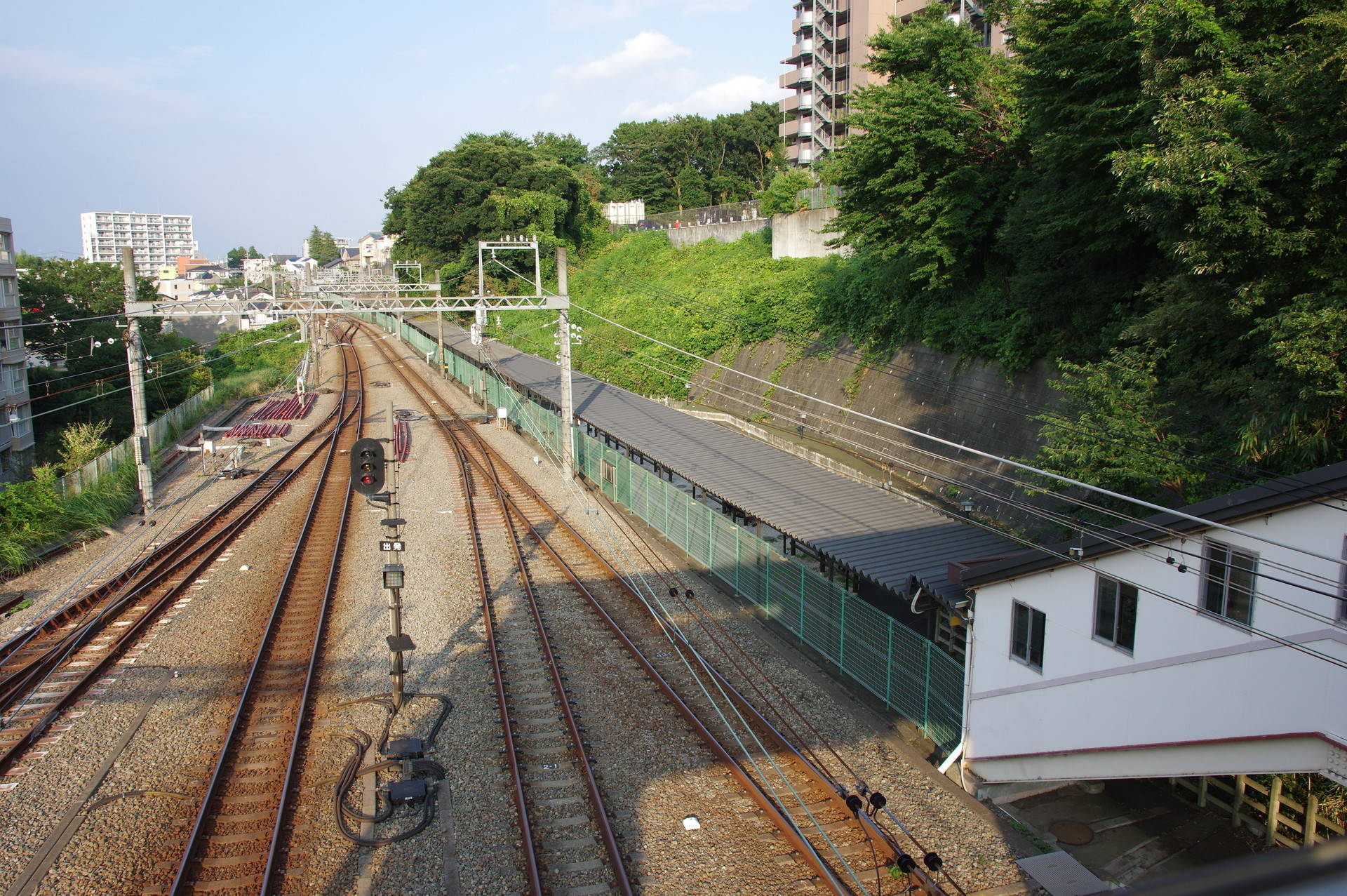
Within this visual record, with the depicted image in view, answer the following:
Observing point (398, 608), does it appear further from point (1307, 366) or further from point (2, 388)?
point (2, 388)

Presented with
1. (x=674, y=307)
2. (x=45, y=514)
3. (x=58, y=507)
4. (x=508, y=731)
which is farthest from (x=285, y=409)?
(x=508, y=731)

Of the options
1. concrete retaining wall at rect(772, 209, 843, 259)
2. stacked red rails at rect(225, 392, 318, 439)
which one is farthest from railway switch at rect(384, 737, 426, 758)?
concrete retaining wall at rect(772, 209, 843, 259)

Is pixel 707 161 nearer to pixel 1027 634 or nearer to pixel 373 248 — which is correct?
pixel 1027 634

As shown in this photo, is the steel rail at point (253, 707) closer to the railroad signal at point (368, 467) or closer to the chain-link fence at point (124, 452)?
the railroad signal at point (368, 467)

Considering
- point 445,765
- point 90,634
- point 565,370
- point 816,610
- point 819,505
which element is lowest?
point 445,765

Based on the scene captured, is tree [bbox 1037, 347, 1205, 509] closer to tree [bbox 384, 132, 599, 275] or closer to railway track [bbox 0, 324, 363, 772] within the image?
railway track [bbox 0, 324, 363, 772]

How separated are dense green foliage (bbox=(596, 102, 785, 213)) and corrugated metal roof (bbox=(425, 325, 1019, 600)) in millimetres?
42342

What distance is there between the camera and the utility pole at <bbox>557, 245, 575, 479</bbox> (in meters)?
20.8

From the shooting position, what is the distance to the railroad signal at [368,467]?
33.3 ft

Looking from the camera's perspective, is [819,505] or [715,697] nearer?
[715,697]

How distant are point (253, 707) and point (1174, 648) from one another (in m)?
9.94

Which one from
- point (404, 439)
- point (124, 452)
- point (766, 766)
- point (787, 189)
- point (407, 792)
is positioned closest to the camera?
point (407, 792)

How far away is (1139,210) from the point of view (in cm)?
1167

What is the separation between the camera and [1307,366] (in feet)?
28.6
